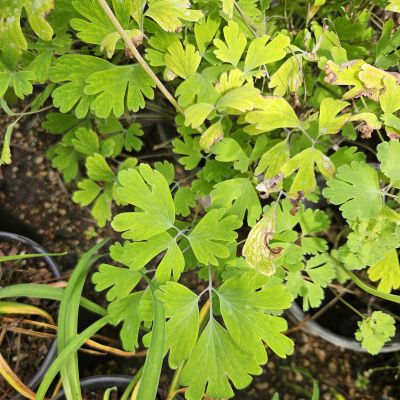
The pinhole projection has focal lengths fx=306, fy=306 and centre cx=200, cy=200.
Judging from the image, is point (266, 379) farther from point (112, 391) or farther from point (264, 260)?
point (264, 260)

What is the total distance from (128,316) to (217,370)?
0.27 m

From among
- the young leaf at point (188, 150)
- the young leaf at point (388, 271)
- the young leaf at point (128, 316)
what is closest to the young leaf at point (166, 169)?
the young leaf at point (188, 150)

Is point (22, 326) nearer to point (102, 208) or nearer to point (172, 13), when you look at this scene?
point (102, 208)

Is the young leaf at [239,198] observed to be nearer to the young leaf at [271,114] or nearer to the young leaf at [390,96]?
the young leaf at [271,114]

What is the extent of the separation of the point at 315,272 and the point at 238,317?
1.16 ft

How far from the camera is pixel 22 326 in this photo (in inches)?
39.3

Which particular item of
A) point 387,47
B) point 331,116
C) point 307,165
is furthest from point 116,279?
point 387,47

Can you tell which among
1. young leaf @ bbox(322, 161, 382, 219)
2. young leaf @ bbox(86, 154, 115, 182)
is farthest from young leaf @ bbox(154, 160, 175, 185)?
young leaf @ bbox(322, 161, 382, 219)

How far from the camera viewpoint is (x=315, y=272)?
94cm

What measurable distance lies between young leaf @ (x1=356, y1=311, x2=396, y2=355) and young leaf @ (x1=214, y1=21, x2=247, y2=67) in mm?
860

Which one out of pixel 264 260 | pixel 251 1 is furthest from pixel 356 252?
pixel 251 1

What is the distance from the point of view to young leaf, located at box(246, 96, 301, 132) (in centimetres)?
71

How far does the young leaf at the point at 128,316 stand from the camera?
798 millimetres

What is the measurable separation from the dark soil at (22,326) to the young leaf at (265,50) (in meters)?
0.96
